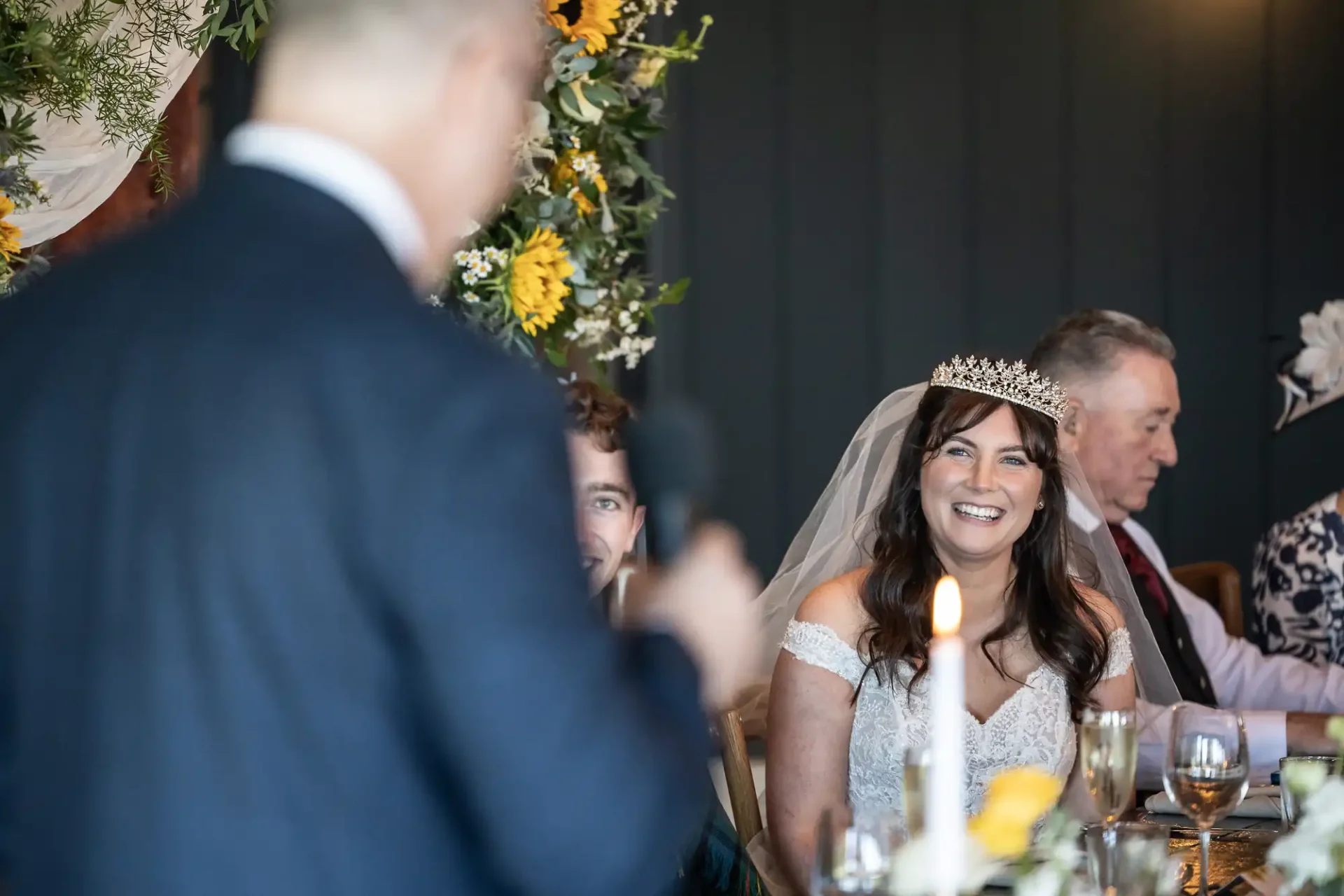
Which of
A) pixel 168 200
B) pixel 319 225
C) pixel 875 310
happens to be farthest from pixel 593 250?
pixel 875 310

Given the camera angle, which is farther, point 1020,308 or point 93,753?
point 1020,308

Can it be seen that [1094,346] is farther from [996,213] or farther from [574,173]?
[574,173]

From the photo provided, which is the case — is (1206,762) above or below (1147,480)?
below

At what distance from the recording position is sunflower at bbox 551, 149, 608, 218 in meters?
2.56

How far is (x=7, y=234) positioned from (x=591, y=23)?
37.5 inches

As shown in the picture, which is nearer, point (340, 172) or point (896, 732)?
point (340, 172)

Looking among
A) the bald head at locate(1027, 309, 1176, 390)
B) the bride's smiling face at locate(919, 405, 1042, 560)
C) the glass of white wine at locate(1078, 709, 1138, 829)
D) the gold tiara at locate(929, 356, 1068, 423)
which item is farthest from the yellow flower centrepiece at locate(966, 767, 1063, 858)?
the bald head at locate(1027, 309, 1176, 390)

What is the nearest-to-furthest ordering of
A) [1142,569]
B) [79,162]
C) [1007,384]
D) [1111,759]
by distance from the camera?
1. [1111,759]
2. [79,162]
3. [1007,384]
4. [1142,569]

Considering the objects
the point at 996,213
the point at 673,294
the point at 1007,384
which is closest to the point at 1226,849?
the point at 1007,384

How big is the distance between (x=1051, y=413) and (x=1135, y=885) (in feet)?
5.17

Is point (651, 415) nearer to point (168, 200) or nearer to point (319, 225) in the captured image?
point (319, 225)

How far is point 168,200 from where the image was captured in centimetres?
281

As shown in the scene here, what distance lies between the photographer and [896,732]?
8.97ft

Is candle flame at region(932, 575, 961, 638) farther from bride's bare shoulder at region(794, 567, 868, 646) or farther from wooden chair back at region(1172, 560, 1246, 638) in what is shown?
wooden chair back at region(1172, 560, 1246, 638)
